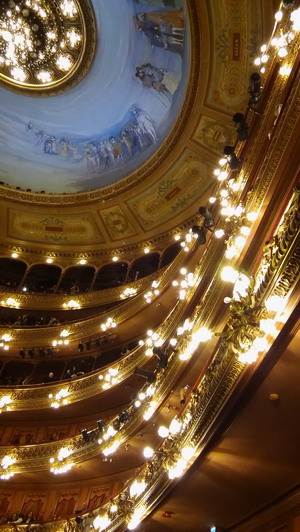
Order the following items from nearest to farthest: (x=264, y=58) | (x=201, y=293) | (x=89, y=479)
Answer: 1. (x=264, y=58)
2. (x=201, y=293)
3. (x=89, y=479)

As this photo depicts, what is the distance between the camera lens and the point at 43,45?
19.7 metres

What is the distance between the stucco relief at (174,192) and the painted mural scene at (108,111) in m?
1.59

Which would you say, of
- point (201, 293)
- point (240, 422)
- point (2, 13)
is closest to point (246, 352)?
point (240, 422)

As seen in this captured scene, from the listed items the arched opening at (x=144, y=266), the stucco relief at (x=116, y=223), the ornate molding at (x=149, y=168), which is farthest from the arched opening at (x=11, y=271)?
the arched opening at (x=144, y=266)

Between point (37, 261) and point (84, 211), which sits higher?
point (84, 211)

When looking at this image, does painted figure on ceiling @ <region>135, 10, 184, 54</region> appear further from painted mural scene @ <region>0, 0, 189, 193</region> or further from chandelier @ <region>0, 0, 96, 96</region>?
chandelier @ <region>0, 0, 96, 96</region>

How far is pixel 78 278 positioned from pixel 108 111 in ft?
29.2

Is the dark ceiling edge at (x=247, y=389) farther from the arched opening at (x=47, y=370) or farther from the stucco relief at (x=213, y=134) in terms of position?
the stucco relief at (x=213, y=134)

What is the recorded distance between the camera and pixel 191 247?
11859 mm

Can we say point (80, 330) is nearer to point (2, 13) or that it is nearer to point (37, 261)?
point (37, 261)

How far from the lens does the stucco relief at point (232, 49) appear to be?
1319 cm

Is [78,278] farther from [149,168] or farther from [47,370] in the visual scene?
[149,168]

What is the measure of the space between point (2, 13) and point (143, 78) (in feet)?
29.0

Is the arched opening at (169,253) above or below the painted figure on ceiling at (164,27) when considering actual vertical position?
below
